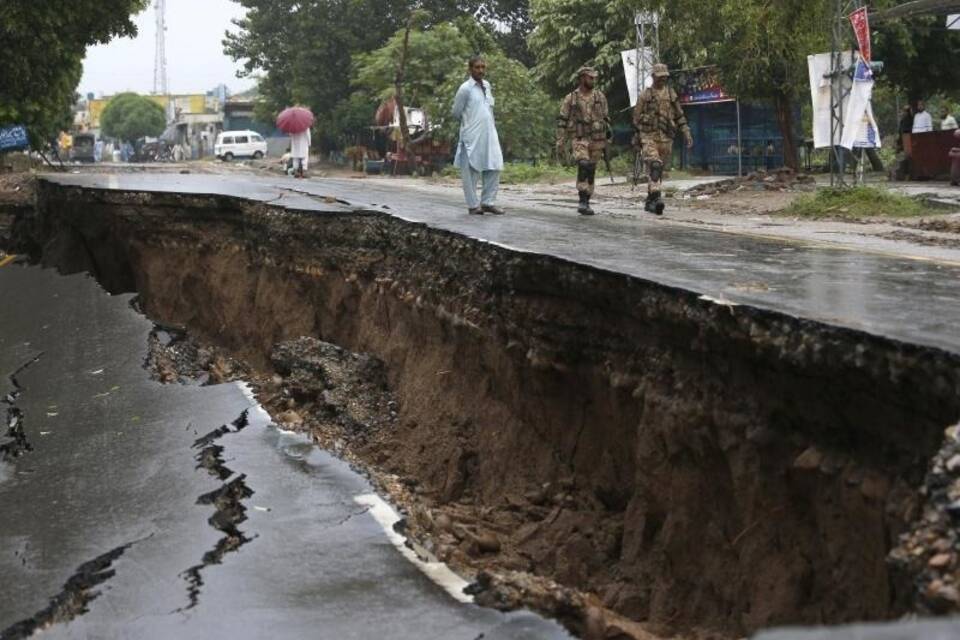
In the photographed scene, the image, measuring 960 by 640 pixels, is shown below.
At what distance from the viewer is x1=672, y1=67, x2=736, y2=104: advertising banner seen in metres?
32.6

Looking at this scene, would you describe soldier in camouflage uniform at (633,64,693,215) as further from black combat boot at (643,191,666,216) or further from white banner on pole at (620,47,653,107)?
white banner on pole at (620,47,653,107)

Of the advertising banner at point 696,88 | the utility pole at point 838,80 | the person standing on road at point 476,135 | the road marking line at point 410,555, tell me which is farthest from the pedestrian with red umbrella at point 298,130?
the road marking line at point 410,555

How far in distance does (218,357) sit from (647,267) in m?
7.36

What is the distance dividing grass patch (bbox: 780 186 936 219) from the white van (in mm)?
55874

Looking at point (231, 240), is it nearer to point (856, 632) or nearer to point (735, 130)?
point (856, 632)

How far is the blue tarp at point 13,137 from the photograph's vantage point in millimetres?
28281

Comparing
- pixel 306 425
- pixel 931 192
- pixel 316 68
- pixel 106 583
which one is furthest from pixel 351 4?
pixel 106 583

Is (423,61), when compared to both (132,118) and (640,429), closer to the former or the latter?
(640,429)

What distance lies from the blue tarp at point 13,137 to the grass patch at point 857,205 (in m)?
17.4

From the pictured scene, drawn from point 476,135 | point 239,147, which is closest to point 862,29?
point 476,135

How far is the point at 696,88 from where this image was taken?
111 feet

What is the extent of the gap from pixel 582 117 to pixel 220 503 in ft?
32.5

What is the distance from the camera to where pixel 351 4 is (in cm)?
5425

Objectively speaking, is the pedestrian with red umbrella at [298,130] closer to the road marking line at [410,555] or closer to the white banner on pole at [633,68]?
the white banner on pole at [633,68]
